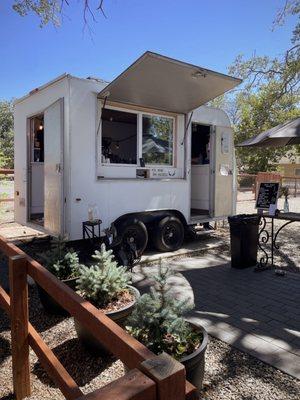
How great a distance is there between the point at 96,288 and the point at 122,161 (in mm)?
4051

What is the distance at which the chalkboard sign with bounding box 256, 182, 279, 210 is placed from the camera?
5.75 metres

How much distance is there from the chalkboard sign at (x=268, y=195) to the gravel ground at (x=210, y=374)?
10.1ft

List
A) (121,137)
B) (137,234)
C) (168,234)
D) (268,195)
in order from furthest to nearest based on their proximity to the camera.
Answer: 1. (121,137)
2. (168,234)
3. (137,234)
4. (268,195)

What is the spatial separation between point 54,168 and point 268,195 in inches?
136

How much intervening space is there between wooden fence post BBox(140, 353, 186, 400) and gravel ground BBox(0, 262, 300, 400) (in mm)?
1608

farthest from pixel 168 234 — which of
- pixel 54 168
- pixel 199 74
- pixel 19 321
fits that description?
pixel 19 321

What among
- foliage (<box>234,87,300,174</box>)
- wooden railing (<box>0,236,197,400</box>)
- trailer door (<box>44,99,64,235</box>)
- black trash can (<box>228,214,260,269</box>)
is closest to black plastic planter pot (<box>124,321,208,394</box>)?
wooden railing (<box>0,236,197,400</box>)

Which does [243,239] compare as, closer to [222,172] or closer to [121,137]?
[222,172]

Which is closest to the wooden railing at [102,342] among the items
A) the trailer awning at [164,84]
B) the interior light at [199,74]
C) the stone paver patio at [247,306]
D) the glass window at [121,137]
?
the stone paver patio at [247,306]

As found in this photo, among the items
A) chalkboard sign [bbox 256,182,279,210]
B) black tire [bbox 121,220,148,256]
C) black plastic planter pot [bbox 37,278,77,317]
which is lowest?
black plastic planter pot [bbox 37,278,77,317]

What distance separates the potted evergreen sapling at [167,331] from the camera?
220 centimetres

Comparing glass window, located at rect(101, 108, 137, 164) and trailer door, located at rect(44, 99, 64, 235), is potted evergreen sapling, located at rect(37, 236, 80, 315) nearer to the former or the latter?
trailer door, located at rect(44, 99, 64, 235)

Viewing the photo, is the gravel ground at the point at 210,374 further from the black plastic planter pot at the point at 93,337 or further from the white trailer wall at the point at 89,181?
the white trailer wall at the point at 89,181

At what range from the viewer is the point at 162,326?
2.23m
